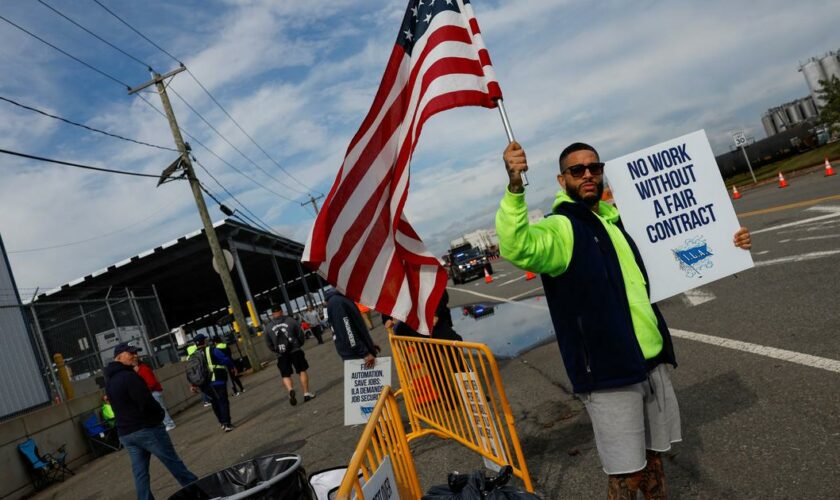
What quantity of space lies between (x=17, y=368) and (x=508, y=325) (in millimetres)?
11421

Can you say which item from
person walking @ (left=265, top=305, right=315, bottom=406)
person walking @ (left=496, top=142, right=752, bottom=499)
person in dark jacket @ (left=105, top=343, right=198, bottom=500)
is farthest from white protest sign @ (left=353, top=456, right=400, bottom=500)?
person walking @ (left=265, top=305, right=315, bottom=406)

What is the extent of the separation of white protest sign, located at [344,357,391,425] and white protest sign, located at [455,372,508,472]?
2.01 meters

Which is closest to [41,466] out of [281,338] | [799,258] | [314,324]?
[281,338]

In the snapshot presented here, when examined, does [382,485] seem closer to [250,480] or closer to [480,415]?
[250,480]

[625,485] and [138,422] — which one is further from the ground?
[138,422]

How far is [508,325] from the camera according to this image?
1267 centimetres

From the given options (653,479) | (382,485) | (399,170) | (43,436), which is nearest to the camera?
(382,485)

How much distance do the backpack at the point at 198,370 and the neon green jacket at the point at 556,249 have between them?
9252mm

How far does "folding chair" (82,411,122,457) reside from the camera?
44.3 feet

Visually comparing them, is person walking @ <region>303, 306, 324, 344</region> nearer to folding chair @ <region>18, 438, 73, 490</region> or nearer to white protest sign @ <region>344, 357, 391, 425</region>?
folding chair @ <region>18, 438, 73, 490</region>

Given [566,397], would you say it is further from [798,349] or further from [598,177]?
[598,177]

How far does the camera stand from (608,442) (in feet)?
9.18

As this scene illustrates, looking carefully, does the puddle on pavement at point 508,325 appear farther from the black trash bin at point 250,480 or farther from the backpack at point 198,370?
the black trash bin at point 250,480

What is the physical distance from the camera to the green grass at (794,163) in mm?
32281
